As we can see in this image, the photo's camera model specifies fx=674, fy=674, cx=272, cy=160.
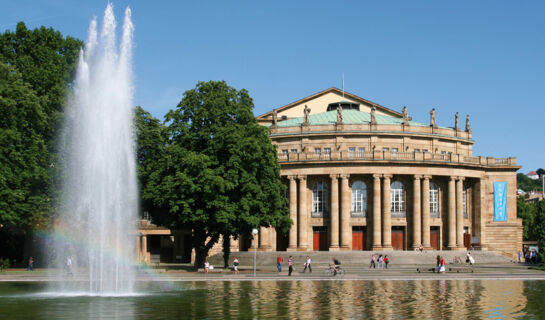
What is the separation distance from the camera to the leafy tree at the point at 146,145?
6222 centimetres

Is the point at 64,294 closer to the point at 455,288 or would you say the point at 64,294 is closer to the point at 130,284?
the point at 130,284

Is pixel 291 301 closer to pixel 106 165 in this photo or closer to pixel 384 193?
pixel 106 165

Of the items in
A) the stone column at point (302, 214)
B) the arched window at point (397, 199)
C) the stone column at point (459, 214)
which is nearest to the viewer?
the stone column at point (302, 214)

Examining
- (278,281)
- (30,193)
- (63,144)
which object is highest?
(63,144)

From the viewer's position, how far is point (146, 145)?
66375mm

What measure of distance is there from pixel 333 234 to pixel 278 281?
33.4 meters

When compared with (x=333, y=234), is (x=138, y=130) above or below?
above

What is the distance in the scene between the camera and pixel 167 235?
9238 centimetres

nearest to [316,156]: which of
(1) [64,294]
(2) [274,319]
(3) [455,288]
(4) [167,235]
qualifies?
(4) [167,235]

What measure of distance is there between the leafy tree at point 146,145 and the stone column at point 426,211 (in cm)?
3328

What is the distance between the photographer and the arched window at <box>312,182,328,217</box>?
8356cm

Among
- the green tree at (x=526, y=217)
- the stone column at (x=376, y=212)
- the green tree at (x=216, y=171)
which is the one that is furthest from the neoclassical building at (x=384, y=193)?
the green tree at (x=526, y=217)

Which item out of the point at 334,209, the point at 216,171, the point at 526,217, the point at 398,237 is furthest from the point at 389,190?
the point at 526,217

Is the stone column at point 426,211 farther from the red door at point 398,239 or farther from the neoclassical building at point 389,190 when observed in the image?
the red door at point 398,239
